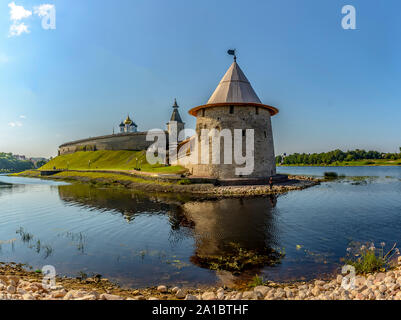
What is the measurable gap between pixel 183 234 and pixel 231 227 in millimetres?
2339

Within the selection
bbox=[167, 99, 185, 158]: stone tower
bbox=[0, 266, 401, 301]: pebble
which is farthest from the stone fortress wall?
bbox=[0, 266, 401, 301]: pebble

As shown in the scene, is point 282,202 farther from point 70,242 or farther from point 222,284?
point 70,242

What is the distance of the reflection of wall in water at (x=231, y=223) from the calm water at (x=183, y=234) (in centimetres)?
4

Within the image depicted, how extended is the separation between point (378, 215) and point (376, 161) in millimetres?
125304

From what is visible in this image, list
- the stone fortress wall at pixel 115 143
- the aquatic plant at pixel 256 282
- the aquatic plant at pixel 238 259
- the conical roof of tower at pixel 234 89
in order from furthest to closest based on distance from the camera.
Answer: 1. the stone fortress wall at pixel 115 143
2. the conical roof of tower at pixel 234 89
3. the aquatic plant at pixel 238 259
4. the aquatic plant at pixel 256 282

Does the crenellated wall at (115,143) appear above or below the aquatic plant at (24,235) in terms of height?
above

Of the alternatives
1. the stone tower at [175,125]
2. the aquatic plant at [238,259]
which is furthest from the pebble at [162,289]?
the stone tower at [175,125]

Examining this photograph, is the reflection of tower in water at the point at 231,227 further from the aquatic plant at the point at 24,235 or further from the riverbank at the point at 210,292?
the aquatic plant at the point at 24,235

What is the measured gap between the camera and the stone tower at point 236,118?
26.4 meters

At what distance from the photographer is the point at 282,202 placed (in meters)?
17.4

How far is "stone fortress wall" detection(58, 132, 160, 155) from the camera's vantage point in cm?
6384

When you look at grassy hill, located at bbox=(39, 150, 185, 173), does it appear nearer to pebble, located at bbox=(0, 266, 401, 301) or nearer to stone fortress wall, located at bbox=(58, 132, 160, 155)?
stone fortress wall, located at bbox=(58, 132, 160, 155)
